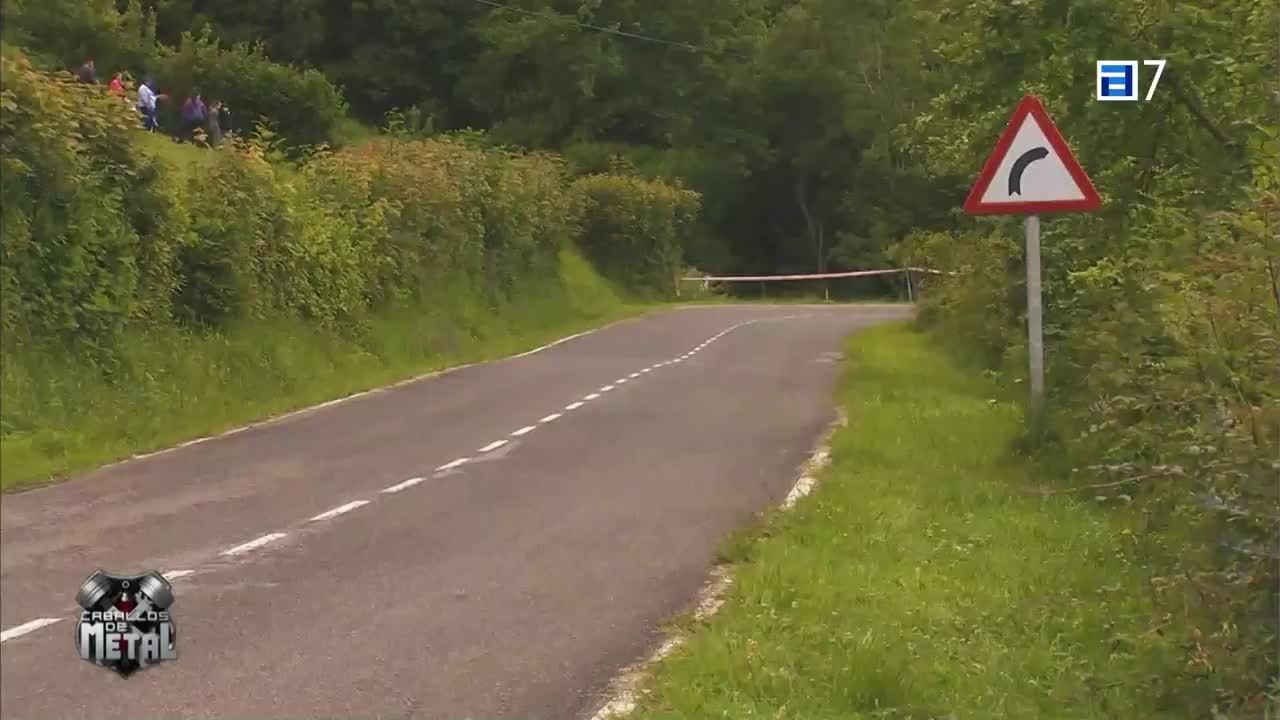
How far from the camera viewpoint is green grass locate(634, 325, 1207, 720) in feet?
21.3

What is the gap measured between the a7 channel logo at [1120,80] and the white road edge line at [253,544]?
25.2 feet

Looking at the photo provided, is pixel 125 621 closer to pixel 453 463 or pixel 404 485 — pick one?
pixel 404 485

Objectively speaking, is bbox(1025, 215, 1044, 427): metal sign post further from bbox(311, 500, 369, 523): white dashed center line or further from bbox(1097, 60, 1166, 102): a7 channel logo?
bbox(311, 500, 369, 523): white dashed center line

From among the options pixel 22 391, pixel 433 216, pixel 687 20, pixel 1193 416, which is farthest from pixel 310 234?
pixel 687 20

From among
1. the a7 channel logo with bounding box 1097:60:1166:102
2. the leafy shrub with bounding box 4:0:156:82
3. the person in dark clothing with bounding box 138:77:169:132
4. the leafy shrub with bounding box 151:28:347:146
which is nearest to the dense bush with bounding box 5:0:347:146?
the leafy shrub with bounding box 151:28:347:146

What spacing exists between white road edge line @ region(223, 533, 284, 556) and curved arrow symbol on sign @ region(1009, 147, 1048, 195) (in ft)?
19.1

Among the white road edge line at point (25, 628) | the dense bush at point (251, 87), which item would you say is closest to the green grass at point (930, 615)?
the white road edge line at point (25, 628)

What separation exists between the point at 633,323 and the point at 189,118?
17659mm

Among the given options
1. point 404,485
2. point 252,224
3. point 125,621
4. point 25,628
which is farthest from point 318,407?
point 125,621

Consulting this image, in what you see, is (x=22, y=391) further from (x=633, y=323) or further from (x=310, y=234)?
(x=633, y=323)

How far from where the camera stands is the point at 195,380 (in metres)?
8.08

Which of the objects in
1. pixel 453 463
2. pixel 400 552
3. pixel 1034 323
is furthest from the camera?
pixel 453 463

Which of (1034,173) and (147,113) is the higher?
(147,113)

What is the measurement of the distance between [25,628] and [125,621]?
0.85m
